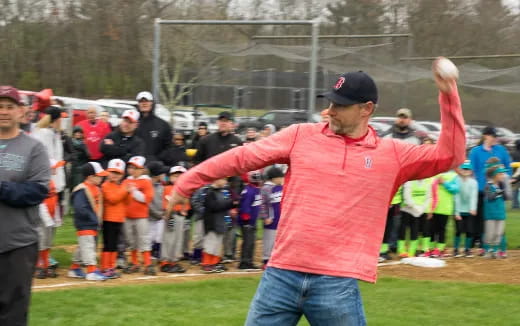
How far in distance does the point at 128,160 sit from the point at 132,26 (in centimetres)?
1848

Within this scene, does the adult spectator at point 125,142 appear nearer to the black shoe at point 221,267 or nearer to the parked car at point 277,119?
the black shoe at point 221,267

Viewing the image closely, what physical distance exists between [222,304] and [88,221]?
2.13 metres

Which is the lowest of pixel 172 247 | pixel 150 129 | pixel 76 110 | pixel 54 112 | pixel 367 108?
pixel 172 247

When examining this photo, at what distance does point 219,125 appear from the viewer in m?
11.3

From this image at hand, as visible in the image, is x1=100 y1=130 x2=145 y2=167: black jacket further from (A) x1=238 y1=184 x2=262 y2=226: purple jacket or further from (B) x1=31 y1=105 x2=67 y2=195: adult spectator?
(A) x1=238 y1=184 x2=262 y2=226: purple jacket

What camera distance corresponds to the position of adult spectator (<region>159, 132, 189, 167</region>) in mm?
11383

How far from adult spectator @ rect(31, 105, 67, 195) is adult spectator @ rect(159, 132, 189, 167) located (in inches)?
62.7

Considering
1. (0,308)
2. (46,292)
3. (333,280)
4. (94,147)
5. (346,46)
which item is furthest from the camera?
(346,46)

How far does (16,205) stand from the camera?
5.43 meters

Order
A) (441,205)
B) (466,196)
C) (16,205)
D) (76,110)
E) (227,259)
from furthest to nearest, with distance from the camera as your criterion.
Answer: (76,110)
(466,196)
(441,205)
(227,259)
(16,205)

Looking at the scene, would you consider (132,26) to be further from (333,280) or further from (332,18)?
(333,280)

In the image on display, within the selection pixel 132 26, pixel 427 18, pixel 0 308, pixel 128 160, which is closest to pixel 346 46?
pixel 128 160

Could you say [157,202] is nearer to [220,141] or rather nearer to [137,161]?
[137,161]

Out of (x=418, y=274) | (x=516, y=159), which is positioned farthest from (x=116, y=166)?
(x=516, y=159)
